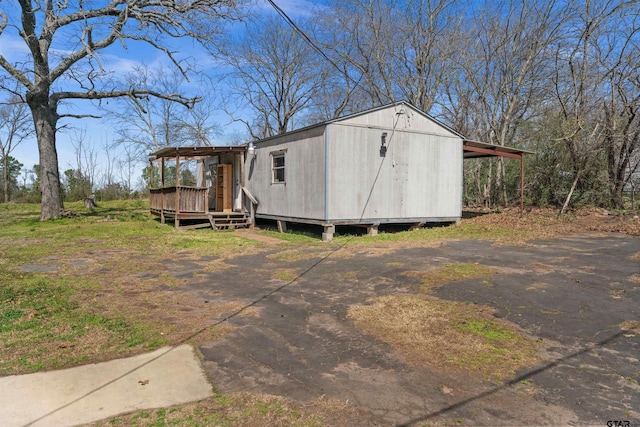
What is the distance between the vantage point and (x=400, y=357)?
10.3 ft

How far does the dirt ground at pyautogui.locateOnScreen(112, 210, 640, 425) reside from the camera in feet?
7.98

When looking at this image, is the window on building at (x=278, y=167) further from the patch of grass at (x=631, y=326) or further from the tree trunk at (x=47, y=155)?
the patch of grass at (x=631, y=326)

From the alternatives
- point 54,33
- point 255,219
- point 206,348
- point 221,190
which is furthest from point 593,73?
point 54,33

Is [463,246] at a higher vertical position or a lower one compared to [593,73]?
lower

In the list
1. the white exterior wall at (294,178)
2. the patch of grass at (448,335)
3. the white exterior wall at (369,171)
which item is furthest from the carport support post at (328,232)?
the patch of grass at (448,335)

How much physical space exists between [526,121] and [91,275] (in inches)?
762

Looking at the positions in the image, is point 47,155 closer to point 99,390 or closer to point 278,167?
point 278,167

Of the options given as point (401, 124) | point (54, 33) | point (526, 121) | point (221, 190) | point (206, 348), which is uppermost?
point (54, 33)

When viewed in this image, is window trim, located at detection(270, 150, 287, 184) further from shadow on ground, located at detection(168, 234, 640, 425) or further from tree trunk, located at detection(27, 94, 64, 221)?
tree trunk, located at detection(27, 94, 64, 221)

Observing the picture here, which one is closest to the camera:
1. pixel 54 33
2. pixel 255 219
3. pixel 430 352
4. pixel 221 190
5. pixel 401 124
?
pixel 430 352

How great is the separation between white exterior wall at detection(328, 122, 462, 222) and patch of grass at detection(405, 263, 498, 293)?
4462 millimetres

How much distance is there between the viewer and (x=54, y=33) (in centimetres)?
1336

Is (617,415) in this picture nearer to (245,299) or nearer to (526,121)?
(245,299)

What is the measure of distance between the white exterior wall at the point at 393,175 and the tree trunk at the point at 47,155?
34.9 feet
